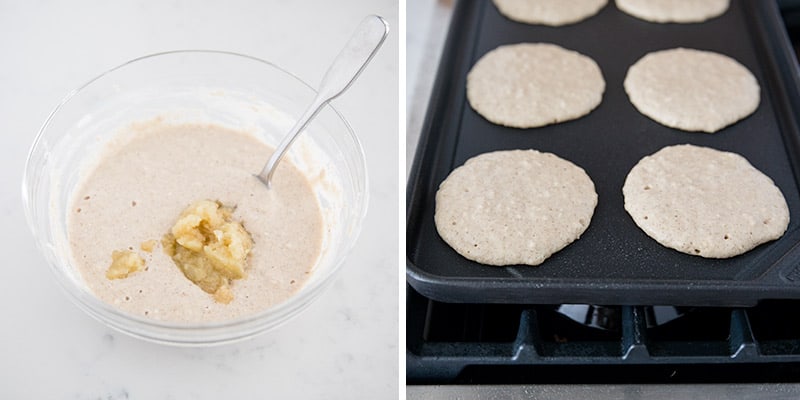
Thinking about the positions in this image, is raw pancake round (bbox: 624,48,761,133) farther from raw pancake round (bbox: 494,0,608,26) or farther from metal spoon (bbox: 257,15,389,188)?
metal spoon (bbox: 257,15,389,188)

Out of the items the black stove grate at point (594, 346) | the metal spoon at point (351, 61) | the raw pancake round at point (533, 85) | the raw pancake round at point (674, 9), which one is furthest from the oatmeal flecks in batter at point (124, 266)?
the raw pancake round at point (674, 9)

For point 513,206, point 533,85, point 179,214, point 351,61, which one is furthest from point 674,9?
point 179,214

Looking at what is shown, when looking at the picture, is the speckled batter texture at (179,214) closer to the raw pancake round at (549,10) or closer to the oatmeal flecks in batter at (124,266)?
the oatmeal flecks in batter at (124,266)

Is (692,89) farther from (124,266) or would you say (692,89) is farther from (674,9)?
(124,266)

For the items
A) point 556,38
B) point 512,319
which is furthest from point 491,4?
point 512,319

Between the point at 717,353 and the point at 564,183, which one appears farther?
the point at 564,183

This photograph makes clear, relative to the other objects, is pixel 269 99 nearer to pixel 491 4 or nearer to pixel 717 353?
pixel 491 4
